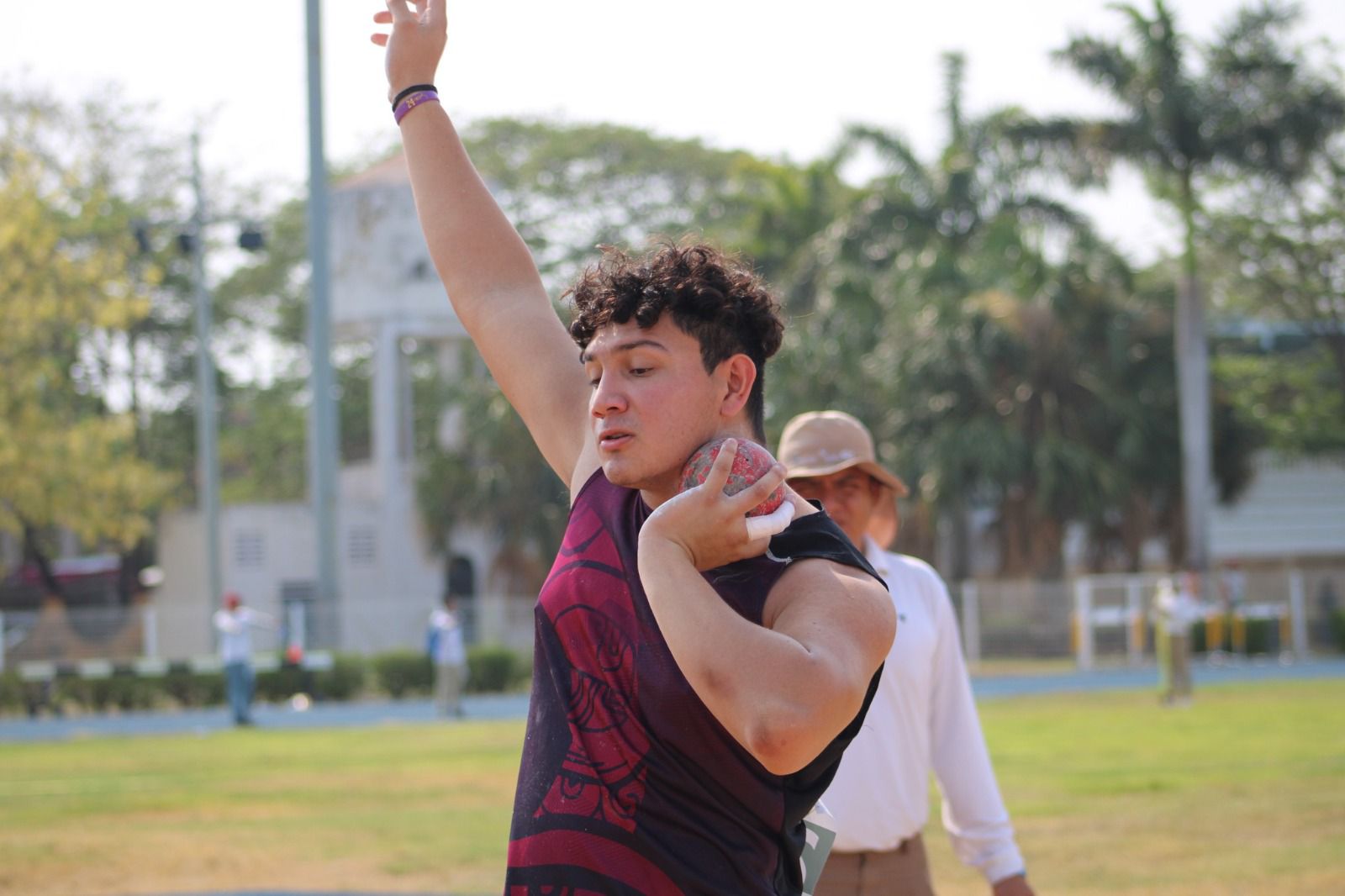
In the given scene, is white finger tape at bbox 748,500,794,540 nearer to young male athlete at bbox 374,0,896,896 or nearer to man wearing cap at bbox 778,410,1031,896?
young male athlete at bbox 374,0,896,896

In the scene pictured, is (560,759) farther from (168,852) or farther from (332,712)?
(332,712)

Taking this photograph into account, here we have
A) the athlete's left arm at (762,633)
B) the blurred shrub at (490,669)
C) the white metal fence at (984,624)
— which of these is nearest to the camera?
the athlete's left arm at (762,633)

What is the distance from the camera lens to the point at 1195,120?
3559 cm

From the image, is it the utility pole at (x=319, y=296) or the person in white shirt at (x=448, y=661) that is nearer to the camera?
the person in white shirt at (x=448, y=661)

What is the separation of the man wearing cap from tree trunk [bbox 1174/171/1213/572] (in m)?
31.3

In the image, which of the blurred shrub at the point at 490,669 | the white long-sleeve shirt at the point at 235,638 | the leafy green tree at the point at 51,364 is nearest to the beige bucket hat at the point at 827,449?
the white long-sleeve shirt at the point at 235,638

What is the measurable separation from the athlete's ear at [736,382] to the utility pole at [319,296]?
24.1 m

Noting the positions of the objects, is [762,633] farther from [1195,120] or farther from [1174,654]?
[1195,120]

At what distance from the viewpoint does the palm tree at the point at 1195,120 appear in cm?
3547

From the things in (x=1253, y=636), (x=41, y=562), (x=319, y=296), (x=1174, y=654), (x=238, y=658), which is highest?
(x=319, y=296)

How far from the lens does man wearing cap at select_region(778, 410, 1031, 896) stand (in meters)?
4.76

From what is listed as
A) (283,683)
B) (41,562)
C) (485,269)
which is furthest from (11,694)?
(485,269)

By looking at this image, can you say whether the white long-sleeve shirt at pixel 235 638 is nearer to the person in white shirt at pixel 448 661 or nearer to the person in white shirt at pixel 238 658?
the person in white shirt at pixel 238 658

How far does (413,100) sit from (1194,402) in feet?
111
